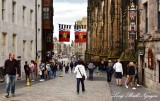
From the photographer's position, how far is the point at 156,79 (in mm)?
18422

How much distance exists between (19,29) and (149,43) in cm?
1617

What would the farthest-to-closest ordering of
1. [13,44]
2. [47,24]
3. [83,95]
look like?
[47,24]
[13,44]
[83,95]

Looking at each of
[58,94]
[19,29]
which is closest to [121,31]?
[19,29]

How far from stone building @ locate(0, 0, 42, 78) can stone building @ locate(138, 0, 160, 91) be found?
10585mm

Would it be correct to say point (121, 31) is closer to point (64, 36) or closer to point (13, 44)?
point (13, 44)

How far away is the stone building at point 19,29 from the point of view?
29.3 metres

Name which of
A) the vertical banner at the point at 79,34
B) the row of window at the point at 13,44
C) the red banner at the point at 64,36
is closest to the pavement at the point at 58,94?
the row of window at the point at 13,44

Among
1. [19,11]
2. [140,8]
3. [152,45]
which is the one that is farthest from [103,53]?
[152,45]

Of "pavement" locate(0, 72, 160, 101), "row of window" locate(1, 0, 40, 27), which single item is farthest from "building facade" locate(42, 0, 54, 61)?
"pavement" locate(0, 72, 160, 101)

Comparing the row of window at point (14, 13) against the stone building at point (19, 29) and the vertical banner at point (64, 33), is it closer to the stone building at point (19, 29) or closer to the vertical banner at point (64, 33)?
the stone building at point (19, 29)

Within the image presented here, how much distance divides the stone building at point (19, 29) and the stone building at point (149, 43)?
10.6 m

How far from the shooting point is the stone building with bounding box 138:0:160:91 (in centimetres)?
1848

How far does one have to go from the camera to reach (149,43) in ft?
66.3

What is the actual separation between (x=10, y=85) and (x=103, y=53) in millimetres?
41243
